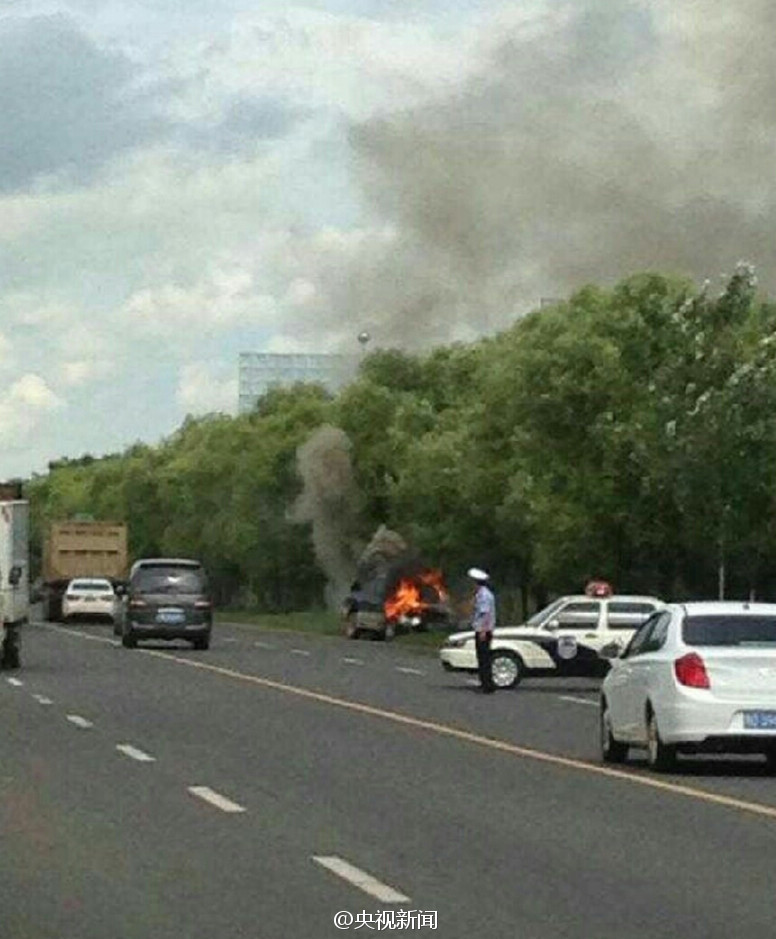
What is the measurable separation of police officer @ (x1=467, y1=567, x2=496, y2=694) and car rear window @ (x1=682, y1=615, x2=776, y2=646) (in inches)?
642

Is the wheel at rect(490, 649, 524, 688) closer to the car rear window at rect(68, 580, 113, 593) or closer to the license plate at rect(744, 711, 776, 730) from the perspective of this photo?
the license plate at rect(744, 711, 776, 730)

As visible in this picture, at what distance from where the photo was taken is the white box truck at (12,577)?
4812 cm

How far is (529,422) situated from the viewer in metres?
71.5

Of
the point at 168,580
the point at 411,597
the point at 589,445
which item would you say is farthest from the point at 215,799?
the point at 411,597

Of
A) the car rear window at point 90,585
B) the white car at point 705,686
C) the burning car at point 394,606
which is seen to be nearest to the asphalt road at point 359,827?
the white car at point 705,686

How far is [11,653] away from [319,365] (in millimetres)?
133626

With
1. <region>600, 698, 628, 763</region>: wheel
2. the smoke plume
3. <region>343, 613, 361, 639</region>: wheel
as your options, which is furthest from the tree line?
<region>600, 698, 628, 763</region>: wheel

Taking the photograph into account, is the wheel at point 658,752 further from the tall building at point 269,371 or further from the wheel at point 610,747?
the tall building at point 269,371

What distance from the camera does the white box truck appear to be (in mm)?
48125

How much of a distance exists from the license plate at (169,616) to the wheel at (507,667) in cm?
1867

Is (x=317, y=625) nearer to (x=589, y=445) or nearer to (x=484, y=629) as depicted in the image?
(x=589, y=445)

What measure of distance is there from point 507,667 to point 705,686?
65.5 feet

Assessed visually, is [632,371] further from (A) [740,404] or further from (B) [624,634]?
(B) [624,634]

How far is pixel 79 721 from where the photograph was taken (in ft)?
105
